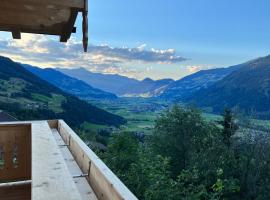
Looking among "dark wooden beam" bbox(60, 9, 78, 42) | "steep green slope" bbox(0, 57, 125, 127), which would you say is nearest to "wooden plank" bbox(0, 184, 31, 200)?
"dark wooden beam" bbox(60, 9, 78, 42)

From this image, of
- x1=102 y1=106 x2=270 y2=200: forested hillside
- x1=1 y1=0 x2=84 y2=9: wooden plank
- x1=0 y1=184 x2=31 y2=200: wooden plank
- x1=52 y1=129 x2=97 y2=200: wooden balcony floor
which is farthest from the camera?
x1=102 y1=106 x2=270 y2=200: forested hillside

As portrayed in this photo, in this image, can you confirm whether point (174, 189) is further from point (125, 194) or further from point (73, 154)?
point (125, 194)

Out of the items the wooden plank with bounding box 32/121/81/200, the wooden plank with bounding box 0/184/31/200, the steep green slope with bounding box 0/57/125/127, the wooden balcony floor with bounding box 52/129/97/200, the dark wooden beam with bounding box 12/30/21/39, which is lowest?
the steep green slope with bounding box 0/57/125/127

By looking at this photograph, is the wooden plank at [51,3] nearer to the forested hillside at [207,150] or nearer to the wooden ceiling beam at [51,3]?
the wooden ceiling beam at [51,3]

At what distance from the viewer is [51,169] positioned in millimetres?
2316

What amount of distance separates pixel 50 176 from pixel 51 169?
0.59 ft

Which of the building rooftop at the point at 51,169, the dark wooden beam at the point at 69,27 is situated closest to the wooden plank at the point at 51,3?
the dark wooden beam at the point at 69,27

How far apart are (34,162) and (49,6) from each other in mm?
2074

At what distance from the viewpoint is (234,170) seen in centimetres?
3447

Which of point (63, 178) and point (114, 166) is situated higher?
point (63, 178)

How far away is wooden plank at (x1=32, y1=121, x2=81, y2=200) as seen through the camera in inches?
71.5

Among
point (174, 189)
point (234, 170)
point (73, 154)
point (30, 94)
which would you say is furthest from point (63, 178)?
point (30, 94)

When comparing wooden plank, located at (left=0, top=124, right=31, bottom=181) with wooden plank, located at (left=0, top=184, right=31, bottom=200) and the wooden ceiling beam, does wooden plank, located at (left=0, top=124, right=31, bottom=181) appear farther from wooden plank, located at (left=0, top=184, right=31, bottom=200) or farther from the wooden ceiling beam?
the wooden ceiling beam

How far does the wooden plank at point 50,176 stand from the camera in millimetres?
1816
